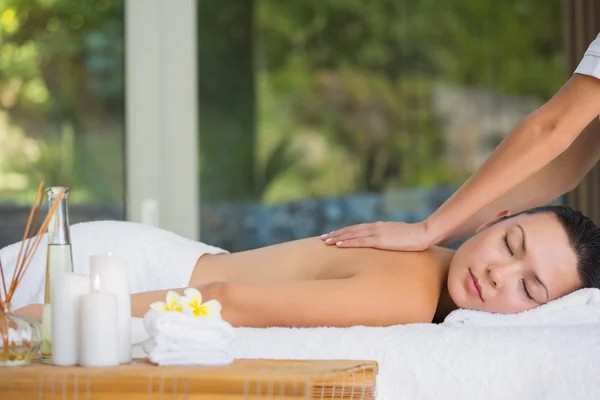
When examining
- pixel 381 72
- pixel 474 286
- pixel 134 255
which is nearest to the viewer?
pixel 474 286

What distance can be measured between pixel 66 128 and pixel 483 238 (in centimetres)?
254

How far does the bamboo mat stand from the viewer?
1.29 m

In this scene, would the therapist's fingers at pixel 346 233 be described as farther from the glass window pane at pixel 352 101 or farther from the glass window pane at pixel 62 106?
the glass window pane at pixel 352 101

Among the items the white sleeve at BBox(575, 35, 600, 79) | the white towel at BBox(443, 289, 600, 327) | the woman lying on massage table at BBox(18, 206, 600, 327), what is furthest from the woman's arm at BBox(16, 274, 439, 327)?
the white sleeve at BBox(575, 35, 600, 79)

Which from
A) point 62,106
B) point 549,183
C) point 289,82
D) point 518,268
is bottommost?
point 518,268

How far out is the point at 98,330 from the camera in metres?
1.42

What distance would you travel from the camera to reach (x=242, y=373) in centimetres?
133

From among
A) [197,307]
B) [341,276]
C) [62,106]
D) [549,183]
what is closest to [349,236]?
[341,276]

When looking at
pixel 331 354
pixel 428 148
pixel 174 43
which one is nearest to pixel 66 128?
pixel 174 43

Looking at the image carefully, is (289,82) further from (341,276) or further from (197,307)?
(197,307)

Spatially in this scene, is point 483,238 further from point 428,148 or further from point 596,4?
point 428,148

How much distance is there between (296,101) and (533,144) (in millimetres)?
2713

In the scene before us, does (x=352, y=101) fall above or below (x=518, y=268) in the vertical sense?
above

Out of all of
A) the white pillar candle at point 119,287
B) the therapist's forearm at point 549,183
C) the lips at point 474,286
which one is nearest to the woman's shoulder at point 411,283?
the lips at point 474,286
